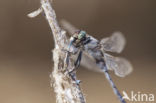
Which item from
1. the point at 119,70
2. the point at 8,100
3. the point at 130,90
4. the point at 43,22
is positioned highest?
the point at 43,22

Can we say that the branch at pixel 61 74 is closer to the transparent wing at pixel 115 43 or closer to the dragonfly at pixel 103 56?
the dragonfly at pixel 103 56

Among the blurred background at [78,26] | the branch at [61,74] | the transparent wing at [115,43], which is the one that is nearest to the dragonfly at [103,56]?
the transparent wing at [115,43]

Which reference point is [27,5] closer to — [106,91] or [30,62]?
[30,62]

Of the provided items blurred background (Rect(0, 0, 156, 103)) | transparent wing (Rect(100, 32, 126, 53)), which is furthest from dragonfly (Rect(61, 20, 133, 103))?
blurred background (Rect(0, 0, 156, 103))

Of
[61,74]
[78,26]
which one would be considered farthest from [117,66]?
→ [78,26]

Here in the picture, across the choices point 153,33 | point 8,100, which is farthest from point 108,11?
point 8,100

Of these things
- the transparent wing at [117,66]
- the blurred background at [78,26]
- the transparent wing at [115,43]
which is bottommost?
the transparent wing at [117,66]

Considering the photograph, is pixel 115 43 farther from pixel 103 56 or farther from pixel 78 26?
pixel 78 26
